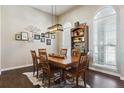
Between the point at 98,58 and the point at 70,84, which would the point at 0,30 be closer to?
the point at 70,84

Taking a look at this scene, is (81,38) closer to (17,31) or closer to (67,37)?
(67,37)

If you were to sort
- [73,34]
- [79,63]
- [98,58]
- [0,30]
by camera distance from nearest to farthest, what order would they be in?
[79,63], [0,30], [98,58], [73,34]

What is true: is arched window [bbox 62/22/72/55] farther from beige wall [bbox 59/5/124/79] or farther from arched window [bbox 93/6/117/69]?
arched window [bbox 93/6/117/69]

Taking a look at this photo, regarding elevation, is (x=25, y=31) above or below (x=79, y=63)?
above

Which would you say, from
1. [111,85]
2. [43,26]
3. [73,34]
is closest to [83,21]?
[73,34]

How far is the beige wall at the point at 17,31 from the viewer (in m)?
4.75

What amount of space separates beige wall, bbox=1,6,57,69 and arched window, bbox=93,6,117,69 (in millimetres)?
3100

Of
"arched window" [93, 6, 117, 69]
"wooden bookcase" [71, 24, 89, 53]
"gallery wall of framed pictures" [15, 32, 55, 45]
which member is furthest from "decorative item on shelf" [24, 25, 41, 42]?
"arched window" [93, 6, 117, 69]

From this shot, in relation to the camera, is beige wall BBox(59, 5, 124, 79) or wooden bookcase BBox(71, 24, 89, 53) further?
wooden bookcase BBox(71, 24, 89, 53)

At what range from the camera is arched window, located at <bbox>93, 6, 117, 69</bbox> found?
4.08 metres

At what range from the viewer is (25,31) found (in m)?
5.58

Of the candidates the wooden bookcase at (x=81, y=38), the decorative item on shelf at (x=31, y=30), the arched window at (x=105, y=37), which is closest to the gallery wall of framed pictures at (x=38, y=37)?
the decorative item on shelf at (x=31, y=30)

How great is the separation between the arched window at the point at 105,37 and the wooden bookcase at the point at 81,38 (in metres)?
0.37
